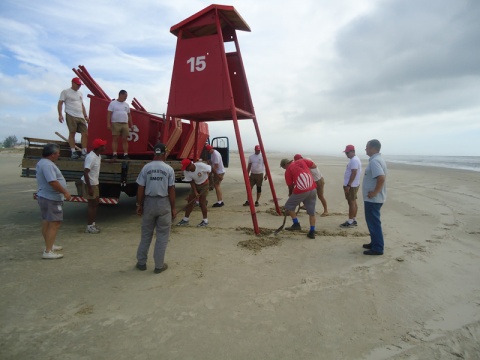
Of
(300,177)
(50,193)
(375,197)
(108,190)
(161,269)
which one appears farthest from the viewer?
(108,190)

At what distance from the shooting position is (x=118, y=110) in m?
6.46

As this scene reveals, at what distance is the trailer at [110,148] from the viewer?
232 inches

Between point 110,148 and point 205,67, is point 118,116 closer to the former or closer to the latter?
point 110,148

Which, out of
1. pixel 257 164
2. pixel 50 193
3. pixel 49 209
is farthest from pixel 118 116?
pixel 257 164

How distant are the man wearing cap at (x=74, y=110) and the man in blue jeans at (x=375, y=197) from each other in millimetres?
5946

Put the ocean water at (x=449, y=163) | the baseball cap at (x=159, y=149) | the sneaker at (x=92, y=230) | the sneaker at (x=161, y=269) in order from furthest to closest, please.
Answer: the ocean water at (x=449, y=163), the sneaker at (x=92, y=230), the baseball cap at (x=159, y=149), the sneaker at (x=161, y=269)

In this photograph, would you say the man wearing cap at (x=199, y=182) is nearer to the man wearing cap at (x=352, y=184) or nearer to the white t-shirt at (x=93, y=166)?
the white t-shirt at (x=93, y=166)

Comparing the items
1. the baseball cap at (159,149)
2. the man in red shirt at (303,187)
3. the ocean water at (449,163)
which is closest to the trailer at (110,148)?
the baseball cap at (159,149)

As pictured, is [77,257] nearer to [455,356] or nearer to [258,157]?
[455,356]

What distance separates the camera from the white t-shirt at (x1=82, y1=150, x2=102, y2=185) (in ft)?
17.4

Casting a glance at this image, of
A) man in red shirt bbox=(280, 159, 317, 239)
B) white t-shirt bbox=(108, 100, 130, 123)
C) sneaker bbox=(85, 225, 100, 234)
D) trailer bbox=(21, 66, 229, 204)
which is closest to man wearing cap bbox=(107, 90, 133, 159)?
white t-shirt bbox=(108, 100, 130, 123)

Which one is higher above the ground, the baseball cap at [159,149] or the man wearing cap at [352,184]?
the baseball cap at [159,149]

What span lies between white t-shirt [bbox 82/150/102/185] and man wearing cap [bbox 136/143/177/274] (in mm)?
1818

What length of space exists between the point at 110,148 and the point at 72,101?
4.36ft
